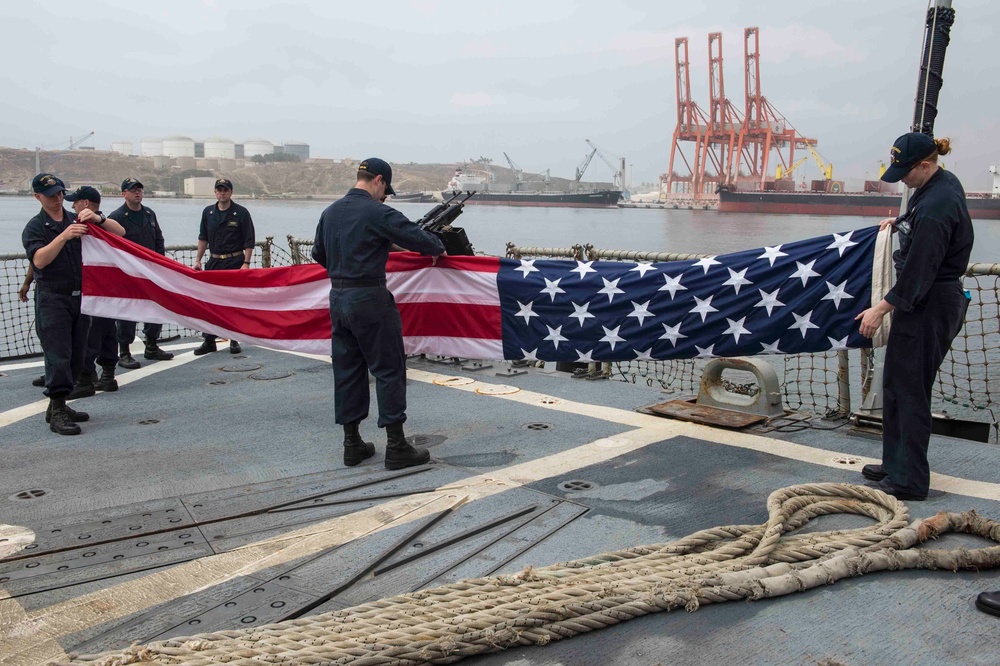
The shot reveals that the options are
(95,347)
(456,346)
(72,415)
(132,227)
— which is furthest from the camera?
(132,227)

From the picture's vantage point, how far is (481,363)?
6906 millimetres

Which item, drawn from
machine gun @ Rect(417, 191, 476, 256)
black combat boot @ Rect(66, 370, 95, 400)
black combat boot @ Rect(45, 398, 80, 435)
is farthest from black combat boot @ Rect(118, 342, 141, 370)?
machine gun @ Rect(417, 191, 476, 256)

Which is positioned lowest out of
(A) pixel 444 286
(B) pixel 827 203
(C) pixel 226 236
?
(A) pixel 444 286

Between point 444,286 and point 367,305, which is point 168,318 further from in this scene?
point 367,305

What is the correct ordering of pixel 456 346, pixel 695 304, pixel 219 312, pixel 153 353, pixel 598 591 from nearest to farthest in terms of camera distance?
1. pixel 598 591
2. pixel 695 304
3. pixel 456 346
4. pixel 219 312
5. pixel 153 353

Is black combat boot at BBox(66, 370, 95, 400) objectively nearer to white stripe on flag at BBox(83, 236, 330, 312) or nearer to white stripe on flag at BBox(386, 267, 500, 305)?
white stripe on flag at BBox(83, 236, 330, 312)

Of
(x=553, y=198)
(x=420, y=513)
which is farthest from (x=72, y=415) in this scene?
(x=553, y=198)

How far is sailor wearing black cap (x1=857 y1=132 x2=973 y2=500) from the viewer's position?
136 inches

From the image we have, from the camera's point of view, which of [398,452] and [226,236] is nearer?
[398,452]

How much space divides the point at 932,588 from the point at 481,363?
14.6 ft

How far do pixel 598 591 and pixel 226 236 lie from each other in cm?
590

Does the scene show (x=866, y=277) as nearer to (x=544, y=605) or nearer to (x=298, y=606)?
(x=544, y=605)

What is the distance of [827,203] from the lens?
171 ft

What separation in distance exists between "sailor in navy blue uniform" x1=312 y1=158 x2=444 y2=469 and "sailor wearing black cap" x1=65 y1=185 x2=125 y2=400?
2.40 m
